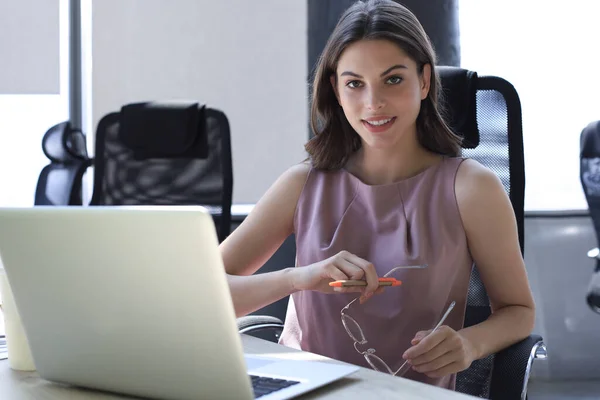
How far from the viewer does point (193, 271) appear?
2.69 feet

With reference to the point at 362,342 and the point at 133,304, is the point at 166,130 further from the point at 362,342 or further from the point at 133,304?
the point at 133,304

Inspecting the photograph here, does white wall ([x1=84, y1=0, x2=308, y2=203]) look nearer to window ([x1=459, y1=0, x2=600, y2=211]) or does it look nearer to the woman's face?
window ([x1=459, y1=0, x2=600, y2=211])

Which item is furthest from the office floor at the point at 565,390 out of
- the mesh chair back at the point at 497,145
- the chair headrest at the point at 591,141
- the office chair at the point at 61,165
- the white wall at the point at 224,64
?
the office chair at the point at 61,165

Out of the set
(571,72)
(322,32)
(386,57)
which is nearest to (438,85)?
(386,57)

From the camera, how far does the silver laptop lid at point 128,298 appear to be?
823mm

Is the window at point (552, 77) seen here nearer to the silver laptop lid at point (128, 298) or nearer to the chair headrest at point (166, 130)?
the chair headrest at point (166, 130)

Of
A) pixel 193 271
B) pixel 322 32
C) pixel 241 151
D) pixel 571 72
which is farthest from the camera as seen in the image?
pixel 241 151

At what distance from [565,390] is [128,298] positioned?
3.40 metres

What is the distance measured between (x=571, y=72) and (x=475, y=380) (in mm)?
2736

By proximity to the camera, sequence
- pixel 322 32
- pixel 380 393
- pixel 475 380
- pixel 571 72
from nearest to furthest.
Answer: pixel 380 393
pixel 475 380
pixel 322 32
pixel 571 72

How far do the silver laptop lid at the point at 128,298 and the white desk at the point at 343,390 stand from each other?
0.07 ft

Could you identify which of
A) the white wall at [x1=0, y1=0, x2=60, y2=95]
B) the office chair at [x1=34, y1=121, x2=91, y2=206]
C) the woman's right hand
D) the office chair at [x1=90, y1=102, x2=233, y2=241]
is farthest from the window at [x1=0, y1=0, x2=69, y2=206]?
the woman's right hand

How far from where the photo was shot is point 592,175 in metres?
3.23

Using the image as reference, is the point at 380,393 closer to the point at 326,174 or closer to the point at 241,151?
the point at 326,174
